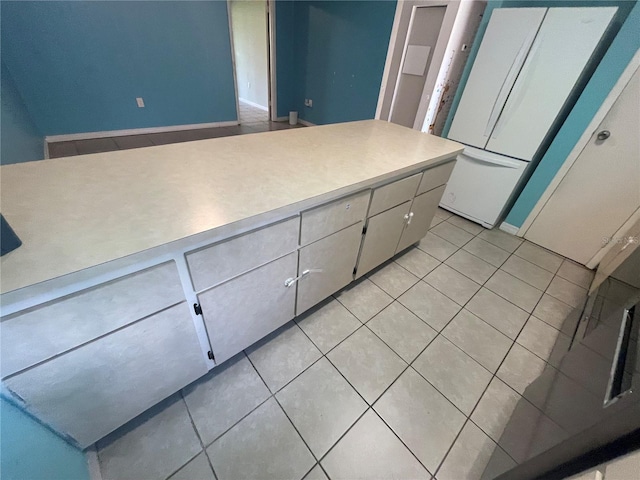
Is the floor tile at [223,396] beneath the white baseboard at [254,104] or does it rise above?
beneath

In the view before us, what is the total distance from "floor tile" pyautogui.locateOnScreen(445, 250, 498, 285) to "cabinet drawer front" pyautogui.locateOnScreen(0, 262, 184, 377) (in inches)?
81.1

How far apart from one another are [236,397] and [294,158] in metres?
1.18

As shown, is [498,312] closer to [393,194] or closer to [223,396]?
[393,194]

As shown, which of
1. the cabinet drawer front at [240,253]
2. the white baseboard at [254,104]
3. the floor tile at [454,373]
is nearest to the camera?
the cabinet drawer front at [240,253]

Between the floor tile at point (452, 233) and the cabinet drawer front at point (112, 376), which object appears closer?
the cabinet drawer front at point (112, 376)

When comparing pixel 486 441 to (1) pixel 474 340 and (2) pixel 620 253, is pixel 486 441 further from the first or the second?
(2) pixel 620 253

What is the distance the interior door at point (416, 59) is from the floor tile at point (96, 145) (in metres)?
3.85

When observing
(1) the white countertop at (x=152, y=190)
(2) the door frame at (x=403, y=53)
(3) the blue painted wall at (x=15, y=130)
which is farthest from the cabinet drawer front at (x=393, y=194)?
(3) the blue painted wall at (x=15, y=130)

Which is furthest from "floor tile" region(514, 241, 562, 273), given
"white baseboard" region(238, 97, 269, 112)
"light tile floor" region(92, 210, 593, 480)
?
"white baseboard" region(238, 97, 269, 112)

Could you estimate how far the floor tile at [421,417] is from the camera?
1.08m

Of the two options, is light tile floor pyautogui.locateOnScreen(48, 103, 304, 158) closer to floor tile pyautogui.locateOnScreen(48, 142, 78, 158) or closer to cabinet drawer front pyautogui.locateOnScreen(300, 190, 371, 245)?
A: floor tile pyautogui.locateOnScreen(48, 142, 78, 158)

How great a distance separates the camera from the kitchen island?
62 centimetres

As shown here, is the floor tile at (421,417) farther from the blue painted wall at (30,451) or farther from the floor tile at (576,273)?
the floor tile at (576,273)

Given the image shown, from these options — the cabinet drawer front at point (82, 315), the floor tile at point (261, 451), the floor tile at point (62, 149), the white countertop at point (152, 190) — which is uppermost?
the white countertop at point (152, 190)
